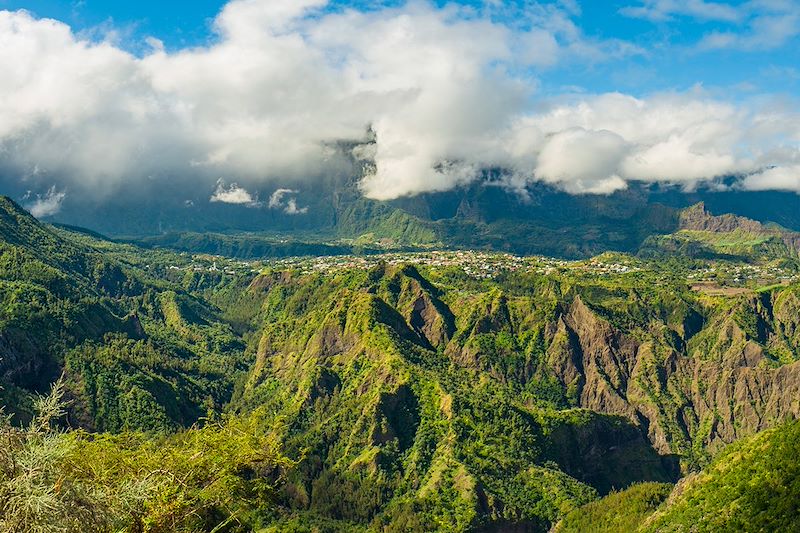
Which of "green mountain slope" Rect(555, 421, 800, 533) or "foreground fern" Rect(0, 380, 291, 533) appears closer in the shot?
"foreground fern" Rect(0, 380, 291, 533)

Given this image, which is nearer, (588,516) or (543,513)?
(588,516)

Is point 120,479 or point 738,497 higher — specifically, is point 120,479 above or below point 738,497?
above

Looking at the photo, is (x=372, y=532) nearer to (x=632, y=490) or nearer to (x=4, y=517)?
(x=632, y=490)

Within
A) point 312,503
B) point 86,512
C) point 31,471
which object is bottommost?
point 312,503

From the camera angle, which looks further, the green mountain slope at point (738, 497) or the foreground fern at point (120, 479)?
the green mountain slope at point (738, 497)

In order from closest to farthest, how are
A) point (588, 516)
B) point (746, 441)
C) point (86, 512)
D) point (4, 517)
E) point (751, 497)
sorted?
point (4, 517), point (86, 512), point (751, 497), point (746, 441), point (588, 516)

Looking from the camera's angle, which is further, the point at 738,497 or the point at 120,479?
the point at 738,497

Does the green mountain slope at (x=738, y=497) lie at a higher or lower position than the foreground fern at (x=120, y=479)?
lower

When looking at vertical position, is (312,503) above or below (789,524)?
below

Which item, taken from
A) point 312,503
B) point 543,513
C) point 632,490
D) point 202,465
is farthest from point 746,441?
point 202,465

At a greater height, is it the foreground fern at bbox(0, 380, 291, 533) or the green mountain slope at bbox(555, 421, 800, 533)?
the foreground fern at bbox(0, 380, 291, 533)

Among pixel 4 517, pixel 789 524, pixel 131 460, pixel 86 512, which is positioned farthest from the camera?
pixel 789 524
